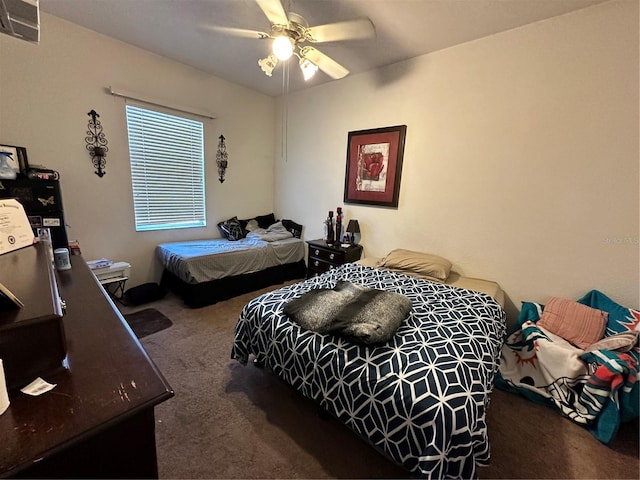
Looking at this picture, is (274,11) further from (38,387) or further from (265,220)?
(265,220)

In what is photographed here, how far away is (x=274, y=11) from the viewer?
157 centimetres

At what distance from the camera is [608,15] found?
1.82 m

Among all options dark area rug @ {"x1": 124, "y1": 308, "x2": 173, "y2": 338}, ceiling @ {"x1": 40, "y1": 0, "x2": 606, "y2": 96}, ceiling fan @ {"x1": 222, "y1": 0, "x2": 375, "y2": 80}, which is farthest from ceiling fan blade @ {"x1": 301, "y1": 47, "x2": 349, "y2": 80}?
dark area rug @ {"x1": 124, "y1": 308, "x2": 173, "y2": 338}

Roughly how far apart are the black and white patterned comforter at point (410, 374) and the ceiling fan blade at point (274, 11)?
1.78 meters

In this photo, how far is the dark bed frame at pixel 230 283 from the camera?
2910 millimetres

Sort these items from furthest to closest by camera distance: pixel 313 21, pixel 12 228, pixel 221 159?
1. pixel 221 159
2. pixel 313 21
3. pixel 12 228

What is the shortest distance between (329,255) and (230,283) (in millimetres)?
1237

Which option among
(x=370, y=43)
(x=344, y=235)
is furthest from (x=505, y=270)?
(x=370, y=43)

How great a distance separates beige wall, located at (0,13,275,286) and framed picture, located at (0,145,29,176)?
202 millimetres

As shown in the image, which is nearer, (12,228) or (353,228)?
(12,228)

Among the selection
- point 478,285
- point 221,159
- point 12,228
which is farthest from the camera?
point 221,159

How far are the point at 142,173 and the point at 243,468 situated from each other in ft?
10.1

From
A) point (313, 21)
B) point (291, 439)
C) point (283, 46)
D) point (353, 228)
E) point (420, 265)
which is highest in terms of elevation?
point (313, 21)

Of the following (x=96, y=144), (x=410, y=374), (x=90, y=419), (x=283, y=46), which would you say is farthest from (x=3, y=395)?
(x=96, y=144)
